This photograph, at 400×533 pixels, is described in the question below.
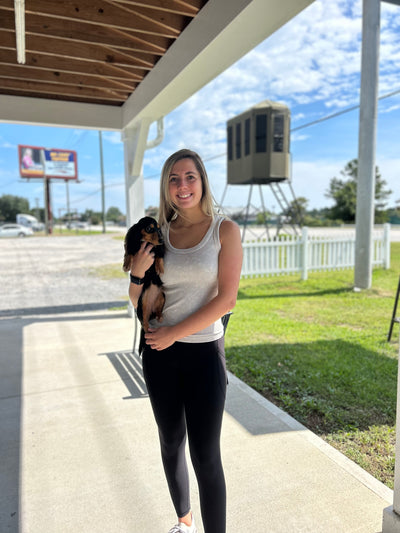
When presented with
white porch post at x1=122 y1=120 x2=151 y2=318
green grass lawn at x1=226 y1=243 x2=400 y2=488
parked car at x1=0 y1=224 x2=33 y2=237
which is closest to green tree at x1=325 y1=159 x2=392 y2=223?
parked car at x1=0 y1=224 x2=33 y2=237

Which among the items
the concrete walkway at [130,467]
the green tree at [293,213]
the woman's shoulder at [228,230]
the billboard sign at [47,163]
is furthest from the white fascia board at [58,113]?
the billboard sign at [47,163]

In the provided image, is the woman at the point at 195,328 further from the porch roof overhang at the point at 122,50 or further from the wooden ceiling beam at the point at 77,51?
the wooden ceiling beam at the point at 77,51

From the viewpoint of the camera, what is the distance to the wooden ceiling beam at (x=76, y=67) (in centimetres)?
323

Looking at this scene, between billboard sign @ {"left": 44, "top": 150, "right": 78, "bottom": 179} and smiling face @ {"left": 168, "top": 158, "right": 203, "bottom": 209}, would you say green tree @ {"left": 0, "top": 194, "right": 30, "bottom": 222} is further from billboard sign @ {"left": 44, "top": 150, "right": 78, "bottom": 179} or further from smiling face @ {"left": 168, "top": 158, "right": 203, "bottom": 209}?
smiling face @ {"left": 168, "top": 158, "right": 203, "bottom": 209}

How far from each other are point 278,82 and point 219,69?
31827 millimetres

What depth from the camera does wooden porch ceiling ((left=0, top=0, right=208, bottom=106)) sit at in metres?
2.47

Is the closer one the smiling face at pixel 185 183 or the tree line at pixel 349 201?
the smiling face at pixel 185 183

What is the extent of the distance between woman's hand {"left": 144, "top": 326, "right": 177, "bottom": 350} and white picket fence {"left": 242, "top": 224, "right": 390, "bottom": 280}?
6865 millimetres

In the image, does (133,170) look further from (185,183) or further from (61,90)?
(185,183)

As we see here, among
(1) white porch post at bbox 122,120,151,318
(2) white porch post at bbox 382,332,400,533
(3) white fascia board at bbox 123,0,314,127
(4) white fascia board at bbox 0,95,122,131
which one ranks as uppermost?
(4) white fascia board at bbox 0,95,122,131

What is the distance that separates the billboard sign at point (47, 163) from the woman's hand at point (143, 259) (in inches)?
1686

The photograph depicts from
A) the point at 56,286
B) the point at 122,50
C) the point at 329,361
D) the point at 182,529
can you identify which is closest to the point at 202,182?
the point at 182,529

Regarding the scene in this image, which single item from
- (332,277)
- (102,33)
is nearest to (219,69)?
(102,33)

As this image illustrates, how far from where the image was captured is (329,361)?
12.0 ft
